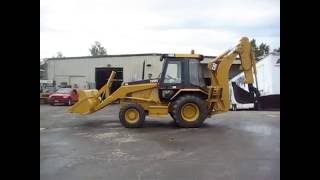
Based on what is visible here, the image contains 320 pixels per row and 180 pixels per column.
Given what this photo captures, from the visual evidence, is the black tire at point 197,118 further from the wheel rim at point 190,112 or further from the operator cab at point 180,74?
the operator cab at point 180,74

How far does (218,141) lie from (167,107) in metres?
2.52

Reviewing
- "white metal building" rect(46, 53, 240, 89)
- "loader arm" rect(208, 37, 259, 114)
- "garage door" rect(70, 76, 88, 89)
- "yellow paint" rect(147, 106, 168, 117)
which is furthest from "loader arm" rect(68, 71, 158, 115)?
"garage door" rect(70, 76, 88, 89)

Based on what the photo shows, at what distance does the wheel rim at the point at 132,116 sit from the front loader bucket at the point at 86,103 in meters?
1.04

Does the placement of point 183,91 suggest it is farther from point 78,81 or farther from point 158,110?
point 78,81

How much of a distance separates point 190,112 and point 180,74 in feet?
2.94

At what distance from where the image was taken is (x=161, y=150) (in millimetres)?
6465

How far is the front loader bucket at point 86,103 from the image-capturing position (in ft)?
33.2

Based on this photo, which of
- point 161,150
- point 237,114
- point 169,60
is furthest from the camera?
point 237,114

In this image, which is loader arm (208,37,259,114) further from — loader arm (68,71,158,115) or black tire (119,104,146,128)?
black tire (119,104,146,128)
